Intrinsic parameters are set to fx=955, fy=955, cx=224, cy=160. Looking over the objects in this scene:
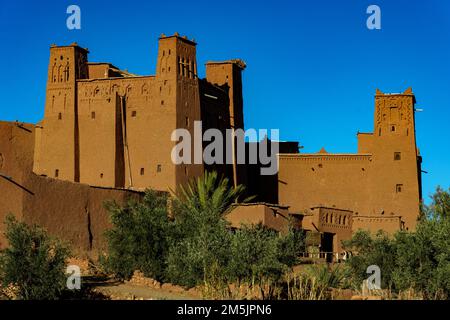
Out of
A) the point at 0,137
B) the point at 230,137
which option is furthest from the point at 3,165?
the point at 230,137

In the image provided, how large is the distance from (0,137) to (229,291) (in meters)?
8.25

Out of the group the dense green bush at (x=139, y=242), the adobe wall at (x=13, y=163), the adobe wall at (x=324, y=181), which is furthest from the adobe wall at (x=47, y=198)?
the adobe wall at (x=324, y=181)

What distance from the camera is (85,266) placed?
26469mm

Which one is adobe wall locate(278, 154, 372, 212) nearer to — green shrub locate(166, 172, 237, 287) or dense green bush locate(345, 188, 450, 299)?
dense green bush locate(345, 188, 450, 299)

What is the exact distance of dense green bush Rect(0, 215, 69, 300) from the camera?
21.4 m

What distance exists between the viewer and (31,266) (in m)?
21.6

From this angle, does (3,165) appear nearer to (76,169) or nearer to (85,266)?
(85,266)

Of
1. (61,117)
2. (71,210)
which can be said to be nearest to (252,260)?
(71,210)

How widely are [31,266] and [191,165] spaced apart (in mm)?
18468

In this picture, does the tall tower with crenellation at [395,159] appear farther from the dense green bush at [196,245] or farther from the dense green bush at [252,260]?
the dense green bush at [252,260]

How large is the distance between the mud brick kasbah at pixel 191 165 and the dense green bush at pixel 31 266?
8361 millimetres

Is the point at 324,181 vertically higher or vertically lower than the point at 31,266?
higher

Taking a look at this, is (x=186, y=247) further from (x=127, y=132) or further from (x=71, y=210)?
(x=127, y=132)

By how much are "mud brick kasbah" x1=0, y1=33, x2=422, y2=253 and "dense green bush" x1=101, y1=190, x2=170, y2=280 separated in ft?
13.0
